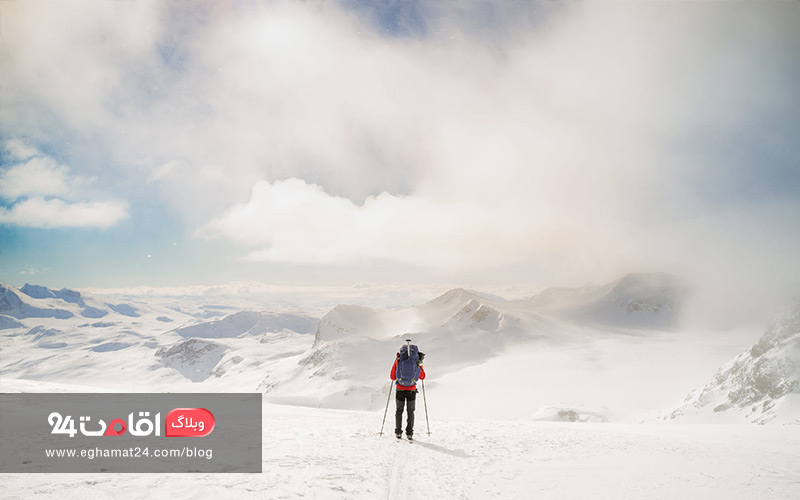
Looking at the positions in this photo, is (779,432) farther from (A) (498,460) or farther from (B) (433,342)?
(B) (433,342)

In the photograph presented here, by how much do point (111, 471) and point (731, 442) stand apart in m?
17.0

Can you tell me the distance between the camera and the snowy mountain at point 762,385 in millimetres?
35066

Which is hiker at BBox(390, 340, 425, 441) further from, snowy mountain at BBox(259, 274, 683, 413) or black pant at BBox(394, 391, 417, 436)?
snowy mountain at BBox(259, 274, 683, 413)

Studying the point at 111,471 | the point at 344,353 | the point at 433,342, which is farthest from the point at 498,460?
the point at 433,342

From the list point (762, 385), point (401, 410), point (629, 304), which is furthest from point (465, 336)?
point (401, 410)

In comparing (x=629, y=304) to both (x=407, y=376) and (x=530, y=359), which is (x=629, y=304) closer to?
(x=530, y=359)

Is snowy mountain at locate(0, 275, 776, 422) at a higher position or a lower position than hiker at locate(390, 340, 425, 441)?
lower

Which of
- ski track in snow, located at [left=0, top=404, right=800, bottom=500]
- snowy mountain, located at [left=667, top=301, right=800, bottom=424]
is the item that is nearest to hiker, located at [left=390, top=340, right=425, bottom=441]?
ski track in snow, located at [left=0, top=404, right=800, bottom=500]

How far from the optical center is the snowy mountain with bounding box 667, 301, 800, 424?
35.1 m

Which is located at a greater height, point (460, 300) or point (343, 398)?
point (460, 300)

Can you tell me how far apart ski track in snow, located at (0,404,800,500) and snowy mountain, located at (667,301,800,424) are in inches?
1218

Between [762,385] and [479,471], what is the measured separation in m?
47.0

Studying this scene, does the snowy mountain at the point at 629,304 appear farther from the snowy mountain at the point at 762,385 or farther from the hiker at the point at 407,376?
the hiker at the point at 407,376

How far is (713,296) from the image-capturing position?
580 ft
